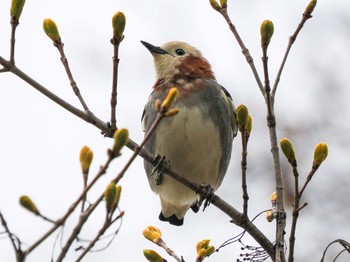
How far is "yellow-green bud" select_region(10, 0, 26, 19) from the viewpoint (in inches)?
149

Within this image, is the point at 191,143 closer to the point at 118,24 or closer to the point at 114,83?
the point at 114,83

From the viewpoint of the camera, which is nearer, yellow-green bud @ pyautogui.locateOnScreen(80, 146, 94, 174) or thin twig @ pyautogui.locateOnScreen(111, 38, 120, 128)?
yellow-green bud @ pyautogui.locateOnScreen(80, 146, 94, 174)

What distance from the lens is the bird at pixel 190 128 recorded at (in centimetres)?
601

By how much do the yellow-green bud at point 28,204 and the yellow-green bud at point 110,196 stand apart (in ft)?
1.00

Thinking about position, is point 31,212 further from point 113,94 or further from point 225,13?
point 225,13

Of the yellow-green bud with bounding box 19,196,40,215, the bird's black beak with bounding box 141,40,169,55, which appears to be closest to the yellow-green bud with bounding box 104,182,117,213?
the yellow-green bud with bounding box 19,196,40,215

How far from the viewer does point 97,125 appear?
436 cm

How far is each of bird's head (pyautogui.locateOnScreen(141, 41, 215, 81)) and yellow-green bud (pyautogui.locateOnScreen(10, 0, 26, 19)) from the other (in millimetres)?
2855

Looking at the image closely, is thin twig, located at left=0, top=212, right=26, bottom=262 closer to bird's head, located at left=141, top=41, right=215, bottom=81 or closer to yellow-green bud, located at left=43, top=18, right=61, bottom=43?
yellow-green bud, located at left=43, top=18, right=61, bottom=43

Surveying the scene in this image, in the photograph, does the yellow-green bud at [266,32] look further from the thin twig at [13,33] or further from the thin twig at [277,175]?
the thin twig at [13,33]

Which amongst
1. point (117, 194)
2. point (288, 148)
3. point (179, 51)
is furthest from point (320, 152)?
point (179, 51)

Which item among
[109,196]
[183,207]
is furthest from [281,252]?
[183,207]

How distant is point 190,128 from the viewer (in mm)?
5965

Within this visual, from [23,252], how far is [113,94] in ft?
5.99
